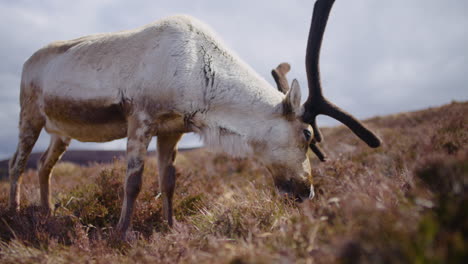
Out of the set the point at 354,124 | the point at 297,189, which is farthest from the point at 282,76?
the point at 297,189

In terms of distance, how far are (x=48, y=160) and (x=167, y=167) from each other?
7.90 ft

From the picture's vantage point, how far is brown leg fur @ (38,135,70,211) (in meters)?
4.98

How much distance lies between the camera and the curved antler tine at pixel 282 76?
4234 mm

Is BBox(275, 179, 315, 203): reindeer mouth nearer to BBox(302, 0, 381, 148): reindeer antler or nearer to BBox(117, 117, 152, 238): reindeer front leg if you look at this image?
BBox(302, 0, 381, 148): reindeer antler

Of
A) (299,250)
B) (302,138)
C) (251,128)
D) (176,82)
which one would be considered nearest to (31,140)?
(176,82)

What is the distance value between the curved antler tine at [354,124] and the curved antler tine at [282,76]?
1.03 m

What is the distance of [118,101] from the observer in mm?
3570

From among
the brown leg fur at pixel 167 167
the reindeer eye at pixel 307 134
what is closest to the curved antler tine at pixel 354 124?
the reindeer eye at pixel 307 134

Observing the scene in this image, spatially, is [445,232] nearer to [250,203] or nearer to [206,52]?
[250,203]

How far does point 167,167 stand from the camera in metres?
4.33

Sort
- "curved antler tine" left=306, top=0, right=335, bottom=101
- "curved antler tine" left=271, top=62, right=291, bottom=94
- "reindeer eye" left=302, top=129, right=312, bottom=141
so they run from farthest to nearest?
1. "curved antler tine" left=271, top=62, right=291, bottom=94
2. "reindeer eye" left=302, top=129, right=312, bottom=141
3. "curved antler tine" left=306, top=0, right=335, bottom=101

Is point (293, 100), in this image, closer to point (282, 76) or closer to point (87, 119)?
point (282, 76)

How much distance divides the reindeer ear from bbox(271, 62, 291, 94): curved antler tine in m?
0.91

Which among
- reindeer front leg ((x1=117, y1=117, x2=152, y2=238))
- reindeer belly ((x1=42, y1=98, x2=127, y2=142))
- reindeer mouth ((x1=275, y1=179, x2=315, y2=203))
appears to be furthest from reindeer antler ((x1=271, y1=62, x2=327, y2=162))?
reindeer belly ((x1=42, y1=98, x2=127, y2=142))
